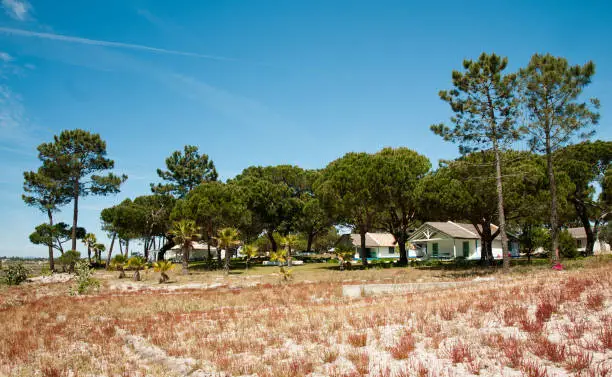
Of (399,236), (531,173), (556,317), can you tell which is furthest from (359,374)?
(399,236)

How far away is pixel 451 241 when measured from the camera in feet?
167

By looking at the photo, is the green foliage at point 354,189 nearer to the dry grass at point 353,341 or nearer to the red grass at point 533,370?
the dry grass at point 353,341

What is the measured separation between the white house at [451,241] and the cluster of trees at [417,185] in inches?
237

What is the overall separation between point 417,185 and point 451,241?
1705 centimetres

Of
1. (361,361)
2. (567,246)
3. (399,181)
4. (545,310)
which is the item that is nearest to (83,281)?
(361,361)

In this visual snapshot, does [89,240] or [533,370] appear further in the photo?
[89,240]

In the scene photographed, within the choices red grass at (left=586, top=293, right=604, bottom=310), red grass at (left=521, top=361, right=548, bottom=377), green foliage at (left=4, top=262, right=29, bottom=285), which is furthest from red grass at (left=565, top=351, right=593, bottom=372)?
green foliage at (left=4, top=262, right=29, bottom=285)

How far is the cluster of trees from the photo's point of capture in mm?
25516

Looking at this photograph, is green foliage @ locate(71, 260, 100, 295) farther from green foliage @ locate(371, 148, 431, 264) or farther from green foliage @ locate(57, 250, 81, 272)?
green foliage @ locate(57, 250, 81, 272)

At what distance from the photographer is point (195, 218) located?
44031mm

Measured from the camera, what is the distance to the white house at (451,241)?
164 feet

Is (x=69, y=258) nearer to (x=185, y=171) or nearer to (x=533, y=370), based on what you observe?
(x=185, y=171)

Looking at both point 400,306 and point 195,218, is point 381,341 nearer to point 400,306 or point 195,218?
point 400,306

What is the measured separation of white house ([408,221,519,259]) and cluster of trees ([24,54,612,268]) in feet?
19.7
